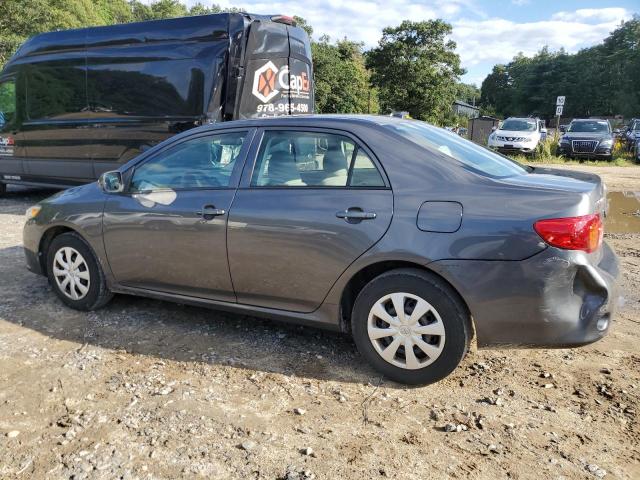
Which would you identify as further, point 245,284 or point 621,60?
point 621,60

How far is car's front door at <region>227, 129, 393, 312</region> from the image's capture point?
3.18m

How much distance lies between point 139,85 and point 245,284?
5.15 m

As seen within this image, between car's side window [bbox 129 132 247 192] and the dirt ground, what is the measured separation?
1064 mm

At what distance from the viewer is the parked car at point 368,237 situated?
112 inches

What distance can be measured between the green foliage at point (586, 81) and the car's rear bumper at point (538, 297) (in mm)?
80751

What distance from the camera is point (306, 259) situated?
10.9 feet

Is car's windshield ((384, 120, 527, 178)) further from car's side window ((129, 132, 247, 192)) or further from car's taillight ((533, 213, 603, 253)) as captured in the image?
car's side window ((129, 132, 247, 192))

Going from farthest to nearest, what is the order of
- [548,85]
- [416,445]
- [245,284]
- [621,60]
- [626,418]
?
[548,85] → [621,60] → [245,284] → [626,418] → [416,445]

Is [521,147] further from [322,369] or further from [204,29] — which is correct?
[322,369]

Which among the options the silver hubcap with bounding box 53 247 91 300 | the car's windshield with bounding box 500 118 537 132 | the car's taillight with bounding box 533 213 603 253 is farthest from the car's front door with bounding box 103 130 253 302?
the car's windshield with bounding box 500 118 537 132

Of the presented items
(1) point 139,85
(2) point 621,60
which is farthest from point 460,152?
(2) point 621,60

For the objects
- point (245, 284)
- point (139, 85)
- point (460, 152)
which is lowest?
point (245, 284)

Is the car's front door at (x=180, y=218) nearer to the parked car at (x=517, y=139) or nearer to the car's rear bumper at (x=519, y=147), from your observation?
the car's rear bumper at (x=519, y=147)

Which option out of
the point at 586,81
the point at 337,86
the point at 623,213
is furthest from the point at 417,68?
the point at 623,213
